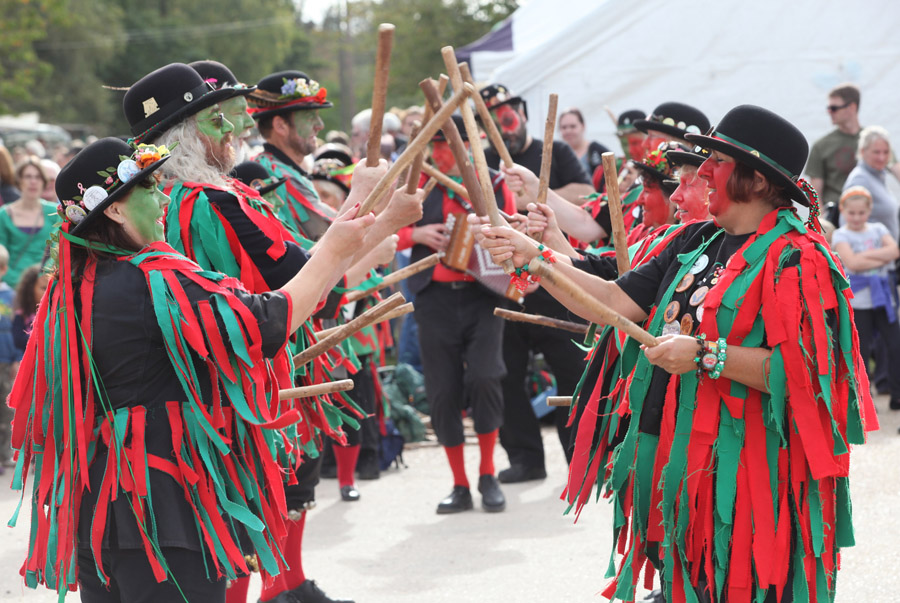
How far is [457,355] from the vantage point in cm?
597

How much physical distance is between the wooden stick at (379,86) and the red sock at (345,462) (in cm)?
305

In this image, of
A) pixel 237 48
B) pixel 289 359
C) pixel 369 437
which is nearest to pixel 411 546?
pixel 369 437

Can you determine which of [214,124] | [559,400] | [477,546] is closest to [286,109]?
[214,124]

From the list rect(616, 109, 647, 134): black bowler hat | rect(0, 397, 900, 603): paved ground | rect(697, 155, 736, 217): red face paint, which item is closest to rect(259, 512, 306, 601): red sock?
rect(0, 397, 900, 603): paved ground

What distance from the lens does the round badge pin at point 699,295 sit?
114 inches

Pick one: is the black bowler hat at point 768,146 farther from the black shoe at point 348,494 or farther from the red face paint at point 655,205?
the black shoe at point 348,494

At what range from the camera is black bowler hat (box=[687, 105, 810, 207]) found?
9.25ft

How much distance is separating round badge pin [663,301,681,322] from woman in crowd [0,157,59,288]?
5696 millimetres

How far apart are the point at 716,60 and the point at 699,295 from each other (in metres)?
7.43

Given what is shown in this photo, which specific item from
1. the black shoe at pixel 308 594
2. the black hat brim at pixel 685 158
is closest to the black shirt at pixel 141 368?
the black hat brim at pixel 685 158

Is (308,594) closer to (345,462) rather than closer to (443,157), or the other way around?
(345,462)

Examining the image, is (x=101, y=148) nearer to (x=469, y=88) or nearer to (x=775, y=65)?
(x=469, y=88)

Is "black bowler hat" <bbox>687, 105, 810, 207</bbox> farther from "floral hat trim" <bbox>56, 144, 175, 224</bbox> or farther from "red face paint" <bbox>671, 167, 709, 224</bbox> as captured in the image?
"floral hat trim" <bbox>56, 144, 175, 224</bbox>

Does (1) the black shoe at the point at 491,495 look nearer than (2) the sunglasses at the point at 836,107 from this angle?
Yes
